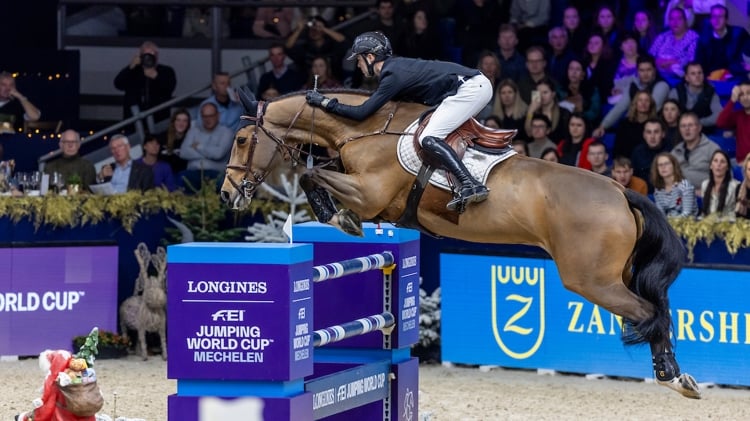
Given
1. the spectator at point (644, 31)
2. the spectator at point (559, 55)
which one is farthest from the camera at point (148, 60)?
the spectator at point (644, 31)

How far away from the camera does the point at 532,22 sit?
1723 cm

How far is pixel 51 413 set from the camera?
8.65 metres

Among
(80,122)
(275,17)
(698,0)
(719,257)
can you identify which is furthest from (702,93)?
(80,122)

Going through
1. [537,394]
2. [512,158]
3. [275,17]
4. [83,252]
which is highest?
[275,17]

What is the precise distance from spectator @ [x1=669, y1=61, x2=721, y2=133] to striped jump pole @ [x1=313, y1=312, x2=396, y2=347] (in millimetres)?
5990

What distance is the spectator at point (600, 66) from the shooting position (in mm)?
15992

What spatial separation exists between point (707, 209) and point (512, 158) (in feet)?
13.6

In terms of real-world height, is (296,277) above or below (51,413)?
above

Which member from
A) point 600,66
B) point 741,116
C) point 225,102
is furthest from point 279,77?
point 741,116

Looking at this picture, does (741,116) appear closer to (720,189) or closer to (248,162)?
(720,189)

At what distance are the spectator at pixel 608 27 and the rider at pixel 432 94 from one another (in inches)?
271

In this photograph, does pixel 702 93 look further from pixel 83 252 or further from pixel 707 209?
pixel 83 252

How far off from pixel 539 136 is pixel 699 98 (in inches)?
67.9

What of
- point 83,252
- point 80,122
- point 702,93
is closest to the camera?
point 83,252
